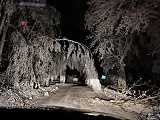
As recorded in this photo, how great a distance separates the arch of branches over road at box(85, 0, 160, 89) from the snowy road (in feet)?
9.06

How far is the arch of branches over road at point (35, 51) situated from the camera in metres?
13.6

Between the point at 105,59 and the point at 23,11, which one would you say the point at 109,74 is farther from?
the point at 23,11

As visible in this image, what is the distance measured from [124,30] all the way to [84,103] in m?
5.02

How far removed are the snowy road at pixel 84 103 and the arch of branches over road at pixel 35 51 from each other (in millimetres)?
1293

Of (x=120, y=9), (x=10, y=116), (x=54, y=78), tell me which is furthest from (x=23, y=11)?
(x=10, y=116)

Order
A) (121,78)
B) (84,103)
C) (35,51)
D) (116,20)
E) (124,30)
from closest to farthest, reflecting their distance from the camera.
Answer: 1. (84,103)
2. (35,51)
3. (116,20)
4. (124,30)
5. (121,78)

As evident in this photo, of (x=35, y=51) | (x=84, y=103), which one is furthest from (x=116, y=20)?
(x=84, y=103)

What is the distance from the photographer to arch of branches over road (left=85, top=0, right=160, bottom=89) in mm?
12883

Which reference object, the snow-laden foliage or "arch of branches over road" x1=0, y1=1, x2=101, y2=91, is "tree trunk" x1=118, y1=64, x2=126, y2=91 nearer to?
the snow-laden foliage

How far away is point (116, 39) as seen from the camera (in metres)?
15.3

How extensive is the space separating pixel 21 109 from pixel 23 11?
5.77 metres

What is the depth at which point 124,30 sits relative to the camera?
15.1 meters

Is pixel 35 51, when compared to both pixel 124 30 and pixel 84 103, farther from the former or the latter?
pixel 124 30

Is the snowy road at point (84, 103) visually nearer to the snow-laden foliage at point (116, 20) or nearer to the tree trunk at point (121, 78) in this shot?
the snow-laden foliage at point (116, 20)
